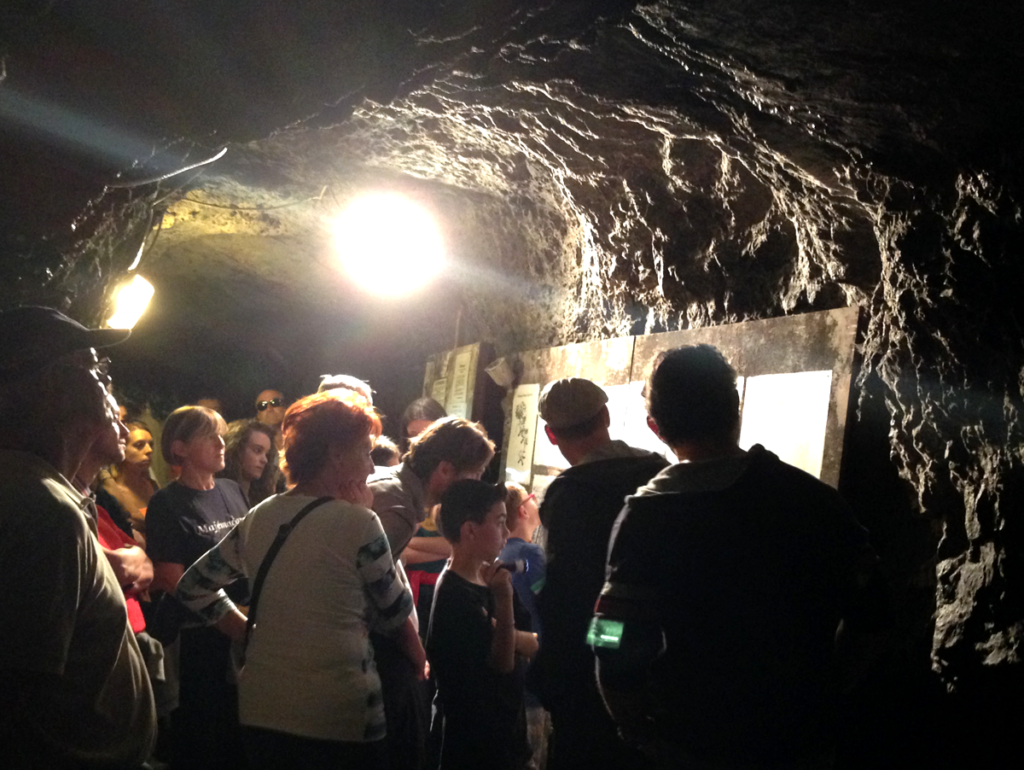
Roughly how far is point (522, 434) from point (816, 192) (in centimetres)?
232

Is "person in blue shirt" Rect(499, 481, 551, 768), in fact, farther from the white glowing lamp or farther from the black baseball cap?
the white glowing lamp

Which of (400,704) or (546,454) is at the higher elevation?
(546,454)

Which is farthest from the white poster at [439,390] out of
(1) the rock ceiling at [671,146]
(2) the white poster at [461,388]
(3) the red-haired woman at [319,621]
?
(3) the red-haired woman at [319,621]

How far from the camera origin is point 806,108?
233 cm

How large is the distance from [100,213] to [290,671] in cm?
222

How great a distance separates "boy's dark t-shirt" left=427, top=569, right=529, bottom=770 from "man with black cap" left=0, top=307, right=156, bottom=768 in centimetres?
93

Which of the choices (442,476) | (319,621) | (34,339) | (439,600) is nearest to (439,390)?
(442,476)

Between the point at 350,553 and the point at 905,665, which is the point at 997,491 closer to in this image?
the point at 905,665

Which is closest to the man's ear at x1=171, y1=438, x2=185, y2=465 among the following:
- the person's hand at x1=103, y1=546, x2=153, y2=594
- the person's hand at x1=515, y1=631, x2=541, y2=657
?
the person's hand at x1=103, y1=546, x2=153, y2=594

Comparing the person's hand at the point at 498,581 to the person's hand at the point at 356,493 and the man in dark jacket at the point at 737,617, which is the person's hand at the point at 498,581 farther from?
the man in dark jacket at the point at 737,617

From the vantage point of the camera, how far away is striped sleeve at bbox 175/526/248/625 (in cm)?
251

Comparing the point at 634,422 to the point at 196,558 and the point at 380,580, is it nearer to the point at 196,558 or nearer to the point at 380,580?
the point at 380,580

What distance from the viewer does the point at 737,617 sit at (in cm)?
168

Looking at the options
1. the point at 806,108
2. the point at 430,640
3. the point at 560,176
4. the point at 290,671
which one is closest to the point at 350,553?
the point at 290,671
